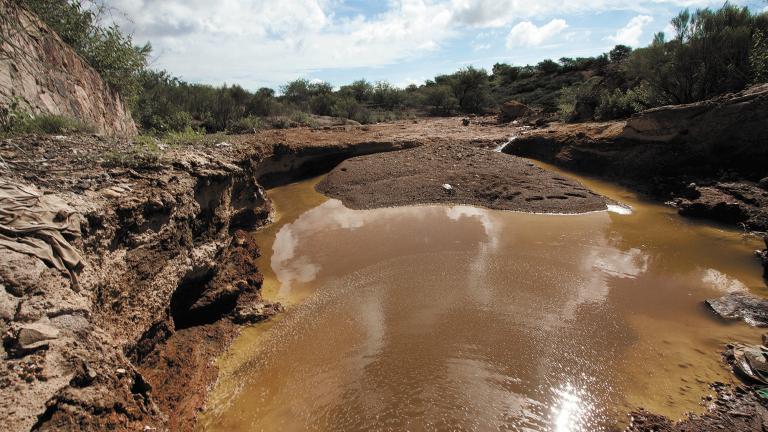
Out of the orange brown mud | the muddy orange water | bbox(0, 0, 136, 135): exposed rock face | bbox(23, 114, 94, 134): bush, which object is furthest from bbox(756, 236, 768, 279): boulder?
bbox(23, 114, 94, 134): bush

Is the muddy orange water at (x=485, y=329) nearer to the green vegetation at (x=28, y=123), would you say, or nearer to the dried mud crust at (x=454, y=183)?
the dried mud crust at (x=454, y=183)

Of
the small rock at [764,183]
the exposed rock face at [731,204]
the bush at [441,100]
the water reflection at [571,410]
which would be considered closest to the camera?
the water reflection at [571,410]

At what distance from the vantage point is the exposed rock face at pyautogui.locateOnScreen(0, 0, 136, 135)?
5.45 m

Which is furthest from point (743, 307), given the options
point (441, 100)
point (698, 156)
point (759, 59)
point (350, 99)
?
point (441, 100)

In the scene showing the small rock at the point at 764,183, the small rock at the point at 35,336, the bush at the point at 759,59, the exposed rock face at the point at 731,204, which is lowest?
the exposed rock face at the point at 731,204

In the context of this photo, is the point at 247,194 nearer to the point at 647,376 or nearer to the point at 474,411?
the point at 474,411

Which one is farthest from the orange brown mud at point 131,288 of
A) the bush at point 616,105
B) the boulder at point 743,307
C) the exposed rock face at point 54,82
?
the bush at point 616,105

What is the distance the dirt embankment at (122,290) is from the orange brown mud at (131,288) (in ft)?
0.03

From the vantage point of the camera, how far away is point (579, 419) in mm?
3643

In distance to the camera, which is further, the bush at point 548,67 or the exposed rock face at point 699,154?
the bush at point 548,67

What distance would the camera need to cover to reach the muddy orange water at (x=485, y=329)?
12.4ft

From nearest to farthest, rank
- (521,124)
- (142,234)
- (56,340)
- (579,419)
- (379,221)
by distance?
(56,340) → (579,419) → (142,234) → (379,221) → (521,124)

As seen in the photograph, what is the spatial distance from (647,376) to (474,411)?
200 cm

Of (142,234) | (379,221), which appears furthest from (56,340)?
(379,221)
